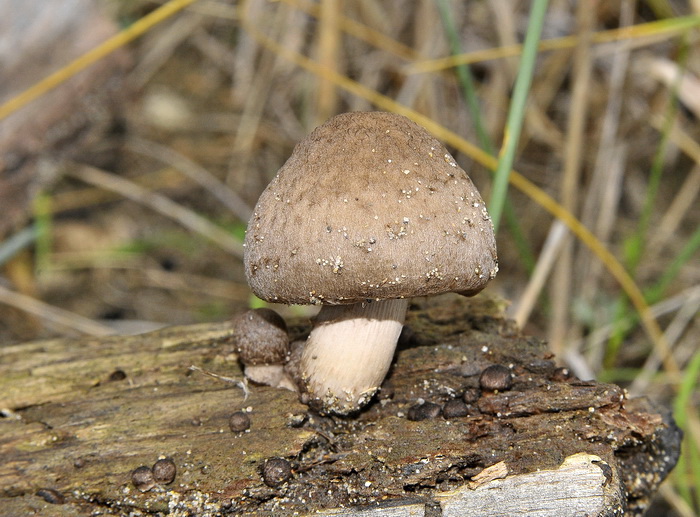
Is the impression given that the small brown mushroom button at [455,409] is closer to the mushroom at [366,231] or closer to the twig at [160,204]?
the mushroom at [366,231]

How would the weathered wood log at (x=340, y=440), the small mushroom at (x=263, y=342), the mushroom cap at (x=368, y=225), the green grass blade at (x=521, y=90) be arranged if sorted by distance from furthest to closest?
the green grass blade at (x=521, y=90), the small mushroom at (x=263, y=342), the weathered wood log at (x=340, y=440), the mushroom cap at (x=368, y=225)

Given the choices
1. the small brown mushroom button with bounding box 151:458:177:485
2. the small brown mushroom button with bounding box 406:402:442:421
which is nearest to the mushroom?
the small brown mushroom button with bounding box 406:402:442:421

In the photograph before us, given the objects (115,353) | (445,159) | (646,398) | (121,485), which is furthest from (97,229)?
(646,398)

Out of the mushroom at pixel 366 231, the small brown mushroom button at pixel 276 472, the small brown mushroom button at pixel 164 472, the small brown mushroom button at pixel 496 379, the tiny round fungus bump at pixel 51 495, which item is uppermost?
the mushroom at pixel 366 231

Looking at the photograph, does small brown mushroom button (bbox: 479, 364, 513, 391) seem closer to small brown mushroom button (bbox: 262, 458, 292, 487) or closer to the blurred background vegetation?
small brown mushroom button (bbox: 262, 458, 292, 487)

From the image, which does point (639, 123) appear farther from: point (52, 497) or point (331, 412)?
point (52, 497)

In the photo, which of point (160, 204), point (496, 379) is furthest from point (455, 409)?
point (160, 204)

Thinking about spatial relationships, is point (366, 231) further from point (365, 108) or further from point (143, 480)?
point (365, 108)

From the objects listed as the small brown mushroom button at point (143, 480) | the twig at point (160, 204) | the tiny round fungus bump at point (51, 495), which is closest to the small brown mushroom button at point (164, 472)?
the small brown mushroom button at point (143, 480)
